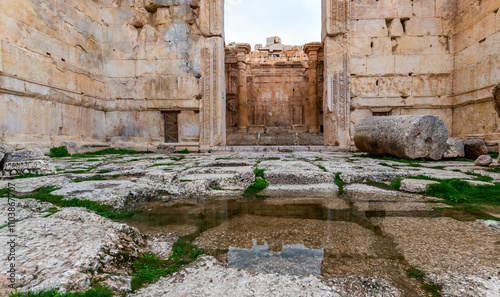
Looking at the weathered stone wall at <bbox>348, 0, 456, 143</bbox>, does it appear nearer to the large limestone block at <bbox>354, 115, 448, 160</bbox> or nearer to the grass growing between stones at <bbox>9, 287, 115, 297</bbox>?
the large limestone block at <bbox>354, 115, 448, 160</bbox>

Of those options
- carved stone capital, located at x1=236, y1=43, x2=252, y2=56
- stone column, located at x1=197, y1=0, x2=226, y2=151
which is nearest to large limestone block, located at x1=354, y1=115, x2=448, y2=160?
stone column, located at x1=197, y1=0, x2=226, y2=151

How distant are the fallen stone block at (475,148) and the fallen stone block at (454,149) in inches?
6.9

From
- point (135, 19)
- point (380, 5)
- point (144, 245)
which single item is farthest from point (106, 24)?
point (144, 245)

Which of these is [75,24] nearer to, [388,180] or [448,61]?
[388,180]

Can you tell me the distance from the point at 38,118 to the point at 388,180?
26.3 feet

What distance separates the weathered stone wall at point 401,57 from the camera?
8.70 meters

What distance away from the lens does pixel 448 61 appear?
28.5 feet

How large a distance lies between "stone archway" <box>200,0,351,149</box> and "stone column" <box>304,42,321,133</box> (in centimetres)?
641

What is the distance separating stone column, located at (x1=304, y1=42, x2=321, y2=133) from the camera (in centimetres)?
1543

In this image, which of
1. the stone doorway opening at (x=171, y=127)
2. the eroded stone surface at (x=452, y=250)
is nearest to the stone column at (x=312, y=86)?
the stone doorway opening at (x=171, y=127)

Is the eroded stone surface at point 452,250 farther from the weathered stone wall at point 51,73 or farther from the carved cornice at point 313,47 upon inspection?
the carved cornice at point 313,47

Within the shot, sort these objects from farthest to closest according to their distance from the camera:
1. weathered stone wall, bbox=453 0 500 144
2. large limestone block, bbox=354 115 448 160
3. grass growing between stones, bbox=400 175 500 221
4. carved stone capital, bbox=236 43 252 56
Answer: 1. carved stone capital, bbox=236 43 252 56
2. weathered stone wall, bbox=453 0 500 144
3. large limestone block, bbox=354 115 448 160
4. grass growing between stones, bbox=400 175 500 221

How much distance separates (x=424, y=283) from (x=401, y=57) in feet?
31.7

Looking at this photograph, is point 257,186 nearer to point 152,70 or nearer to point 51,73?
point 51,73
